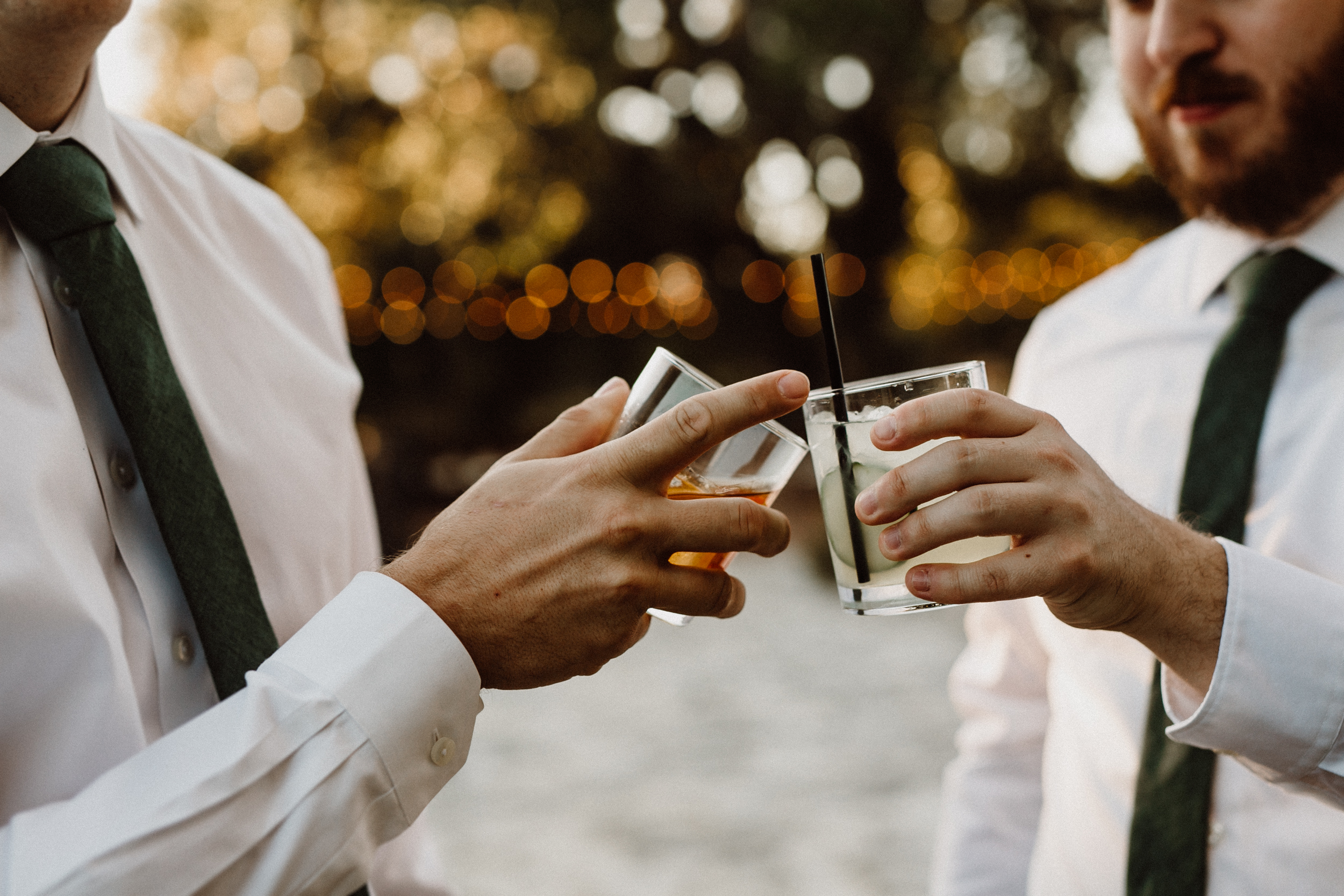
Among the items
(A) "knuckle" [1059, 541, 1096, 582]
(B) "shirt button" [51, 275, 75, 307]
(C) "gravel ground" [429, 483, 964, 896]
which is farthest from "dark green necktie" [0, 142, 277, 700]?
(C) "gravel ground" [429, 483, 964, 896]

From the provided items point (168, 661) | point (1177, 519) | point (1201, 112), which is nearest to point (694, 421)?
point (168, 661)

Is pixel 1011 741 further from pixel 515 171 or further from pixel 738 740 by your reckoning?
pixel 515 171

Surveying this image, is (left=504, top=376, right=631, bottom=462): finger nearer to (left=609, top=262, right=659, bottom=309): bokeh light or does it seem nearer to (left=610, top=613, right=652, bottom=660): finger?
(left=610, top=613, right=652, bottom=660): finger

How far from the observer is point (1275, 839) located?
148 centimetres

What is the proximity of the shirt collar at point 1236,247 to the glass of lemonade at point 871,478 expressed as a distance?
0.82 m

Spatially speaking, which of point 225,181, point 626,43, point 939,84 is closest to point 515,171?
point 626,43

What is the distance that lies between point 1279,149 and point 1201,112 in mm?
145

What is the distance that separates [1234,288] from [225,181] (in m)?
1.79

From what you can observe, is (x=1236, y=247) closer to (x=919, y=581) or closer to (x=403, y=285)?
(x=919, y=581)

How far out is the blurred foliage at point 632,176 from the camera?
10719 mm

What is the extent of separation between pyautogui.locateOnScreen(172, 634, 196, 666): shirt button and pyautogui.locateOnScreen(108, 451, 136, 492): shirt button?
0.68ft

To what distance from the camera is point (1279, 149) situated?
1711mm

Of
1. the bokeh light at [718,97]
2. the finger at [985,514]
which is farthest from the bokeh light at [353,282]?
the finger at [985,514]

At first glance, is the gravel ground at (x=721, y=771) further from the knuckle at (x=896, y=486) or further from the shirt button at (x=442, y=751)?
the knuckle at (x=896, y=486)
